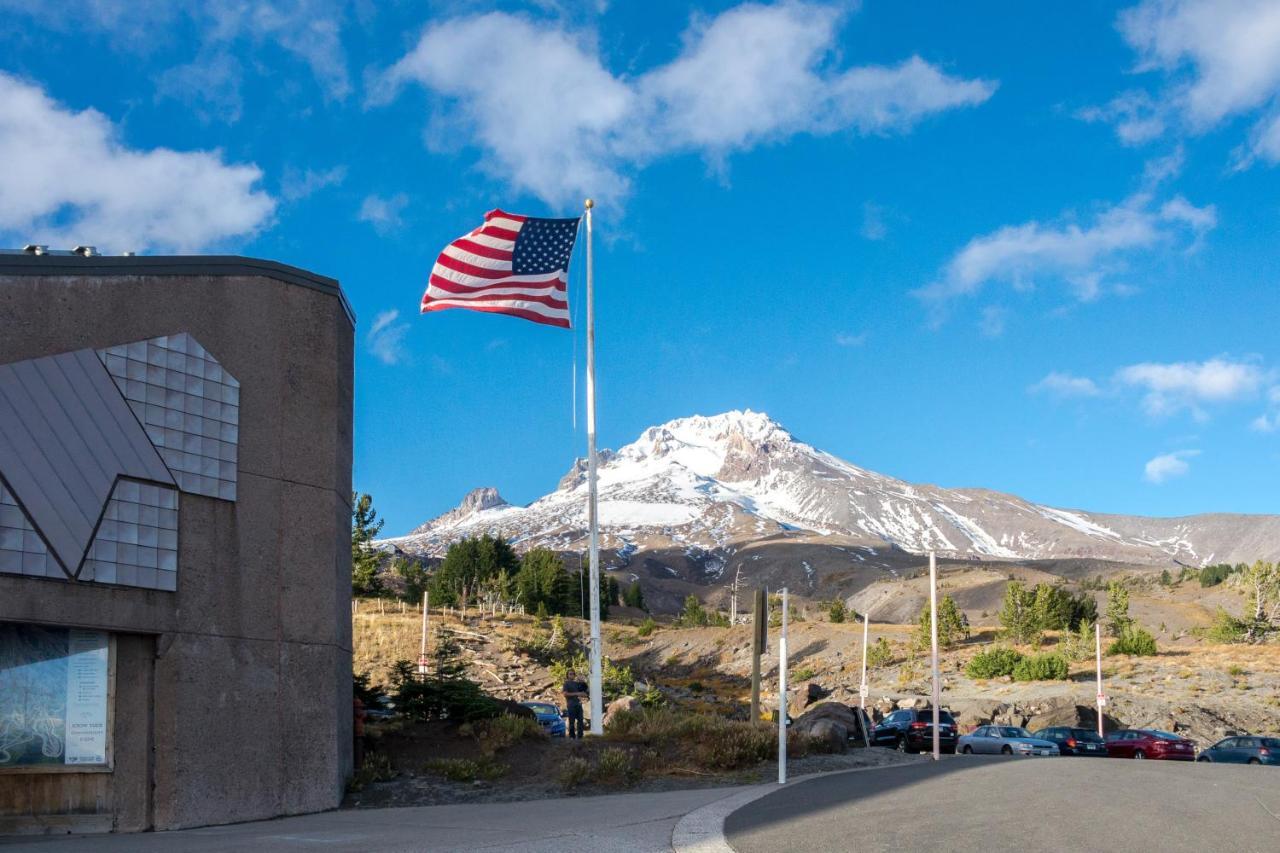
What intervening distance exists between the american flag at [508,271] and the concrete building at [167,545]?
4996mm

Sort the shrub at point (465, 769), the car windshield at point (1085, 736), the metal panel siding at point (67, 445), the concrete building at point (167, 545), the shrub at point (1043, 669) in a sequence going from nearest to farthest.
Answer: the metal panel siding at point (67, 445), the concrete building at point (167, 545), the shrub at point (465, 769), the car windshield at point (1085, 736), the shrub at point (1043, 669)

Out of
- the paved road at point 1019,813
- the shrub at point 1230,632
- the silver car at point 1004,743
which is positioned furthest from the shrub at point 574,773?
the shrub at point 1230,632

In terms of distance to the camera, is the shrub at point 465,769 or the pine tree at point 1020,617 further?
the pine tree at point 1020,617

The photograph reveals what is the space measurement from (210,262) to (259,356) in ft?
4.79

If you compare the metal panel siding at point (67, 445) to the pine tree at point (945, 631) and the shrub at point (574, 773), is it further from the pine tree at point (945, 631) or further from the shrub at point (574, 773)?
the pine tree at point (945, 631)

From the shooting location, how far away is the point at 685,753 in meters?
20.0

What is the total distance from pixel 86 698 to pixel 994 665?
55664 millimetres

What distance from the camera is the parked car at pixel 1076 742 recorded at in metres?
35.8

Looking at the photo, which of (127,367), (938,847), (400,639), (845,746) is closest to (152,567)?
(127,367)

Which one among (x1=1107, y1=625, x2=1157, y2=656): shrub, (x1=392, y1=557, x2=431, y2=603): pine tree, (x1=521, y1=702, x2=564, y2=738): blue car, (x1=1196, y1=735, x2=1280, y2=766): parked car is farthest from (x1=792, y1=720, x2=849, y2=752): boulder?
(x1=392, y1=557, x2=431, y2=603): pine tree

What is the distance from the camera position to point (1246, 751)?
32.0 metres

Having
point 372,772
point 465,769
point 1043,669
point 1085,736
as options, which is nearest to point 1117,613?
point 1043,669

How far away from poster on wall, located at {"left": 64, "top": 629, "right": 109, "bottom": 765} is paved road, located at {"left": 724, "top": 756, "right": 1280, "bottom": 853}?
307 inches

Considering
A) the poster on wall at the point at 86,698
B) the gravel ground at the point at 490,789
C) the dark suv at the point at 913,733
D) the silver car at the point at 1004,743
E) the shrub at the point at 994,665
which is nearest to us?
the poster on wall at the point at 86,698
